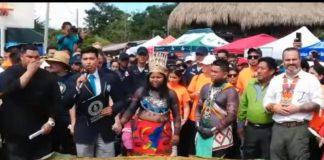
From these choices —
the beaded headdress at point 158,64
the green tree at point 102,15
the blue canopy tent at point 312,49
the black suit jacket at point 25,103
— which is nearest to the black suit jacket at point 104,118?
the beaded headdress at point 158,64

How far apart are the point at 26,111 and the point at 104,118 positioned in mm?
1118

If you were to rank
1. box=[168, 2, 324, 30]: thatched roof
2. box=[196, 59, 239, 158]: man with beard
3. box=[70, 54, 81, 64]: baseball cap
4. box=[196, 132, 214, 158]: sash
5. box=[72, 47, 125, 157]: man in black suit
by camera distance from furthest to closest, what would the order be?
1. box=[168, 2, 324, 30]: thatched roof
2. box=[70, 54, 81, 64]: baseball cap
3. box=[196, 132, 214, 158]: sash
4. box=[196, 59, 239, 158]: man with beard
5. box=[72, 47, 125, 157]: man in black suit

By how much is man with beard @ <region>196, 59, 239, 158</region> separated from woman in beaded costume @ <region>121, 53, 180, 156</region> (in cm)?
43

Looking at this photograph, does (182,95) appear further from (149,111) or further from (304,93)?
(304,93)

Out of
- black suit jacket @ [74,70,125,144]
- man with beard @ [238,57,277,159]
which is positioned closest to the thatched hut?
man with beard @ [238,57,277,159]

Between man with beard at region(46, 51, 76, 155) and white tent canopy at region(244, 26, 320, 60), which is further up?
white tent canopy at region(244, 26, 320, 60)

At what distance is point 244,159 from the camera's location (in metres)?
7.60

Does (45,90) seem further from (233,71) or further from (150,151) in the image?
(233,71)

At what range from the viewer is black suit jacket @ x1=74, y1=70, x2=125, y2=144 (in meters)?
7.19

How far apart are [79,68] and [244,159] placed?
2.94 meters

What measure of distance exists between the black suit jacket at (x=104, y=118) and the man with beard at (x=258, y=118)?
1.54 metres

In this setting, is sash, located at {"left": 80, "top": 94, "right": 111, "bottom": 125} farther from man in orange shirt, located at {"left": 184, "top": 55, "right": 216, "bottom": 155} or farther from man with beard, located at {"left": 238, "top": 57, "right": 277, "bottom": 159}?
man in orange shirt, located at {"left": 184, "top": 55, "right": 216, "bottom": 155}

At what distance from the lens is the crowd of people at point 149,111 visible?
253 inches

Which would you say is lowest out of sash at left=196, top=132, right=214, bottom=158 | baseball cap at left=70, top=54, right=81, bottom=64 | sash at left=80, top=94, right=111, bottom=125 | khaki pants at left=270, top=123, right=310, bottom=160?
sash at left=196, top=132, right=214, bottom=158
